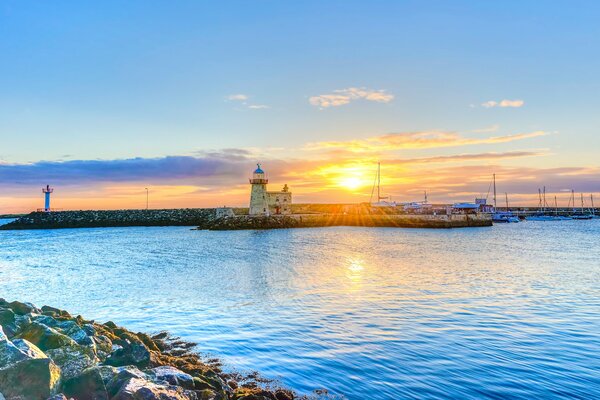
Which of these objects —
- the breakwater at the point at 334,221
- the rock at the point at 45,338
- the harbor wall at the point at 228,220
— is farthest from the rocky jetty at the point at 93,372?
the harbor wall at the point at 228,220

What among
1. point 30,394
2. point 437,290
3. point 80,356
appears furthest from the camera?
point 437,290

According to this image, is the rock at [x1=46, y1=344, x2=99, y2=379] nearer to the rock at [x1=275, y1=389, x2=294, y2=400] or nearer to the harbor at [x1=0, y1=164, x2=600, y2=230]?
the rock at [x1=275, y1=389, x2=294, y2=400]

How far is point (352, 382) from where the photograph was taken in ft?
26.7

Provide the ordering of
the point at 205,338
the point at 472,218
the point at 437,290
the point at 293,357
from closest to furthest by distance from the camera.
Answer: the point at 293,357 < the point at 205,338 < the point at 437,290 < the point at 472,218

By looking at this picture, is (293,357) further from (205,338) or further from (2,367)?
(2,367)

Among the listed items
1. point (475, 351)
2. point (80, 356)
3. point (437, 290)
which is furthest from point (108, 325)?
point (437, 290)

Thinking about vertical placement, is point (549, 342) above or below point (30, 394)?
below

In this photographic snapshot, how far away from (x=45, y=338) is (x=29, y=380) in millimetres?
2159

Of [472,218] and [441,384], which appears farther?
[472,218]

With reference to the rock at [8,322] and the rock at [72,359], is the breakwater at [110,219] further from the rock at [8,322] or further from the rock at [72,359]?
the rock at [72,359]

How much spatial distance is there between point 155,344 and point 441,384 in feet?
20.0

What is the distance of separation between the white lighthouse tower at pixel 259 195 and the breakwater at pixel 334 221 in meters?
2.56

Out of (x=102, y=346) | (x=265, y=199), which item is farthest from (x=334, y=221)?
(x=102, y=346)

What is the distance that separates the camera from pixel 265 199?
73.1m
